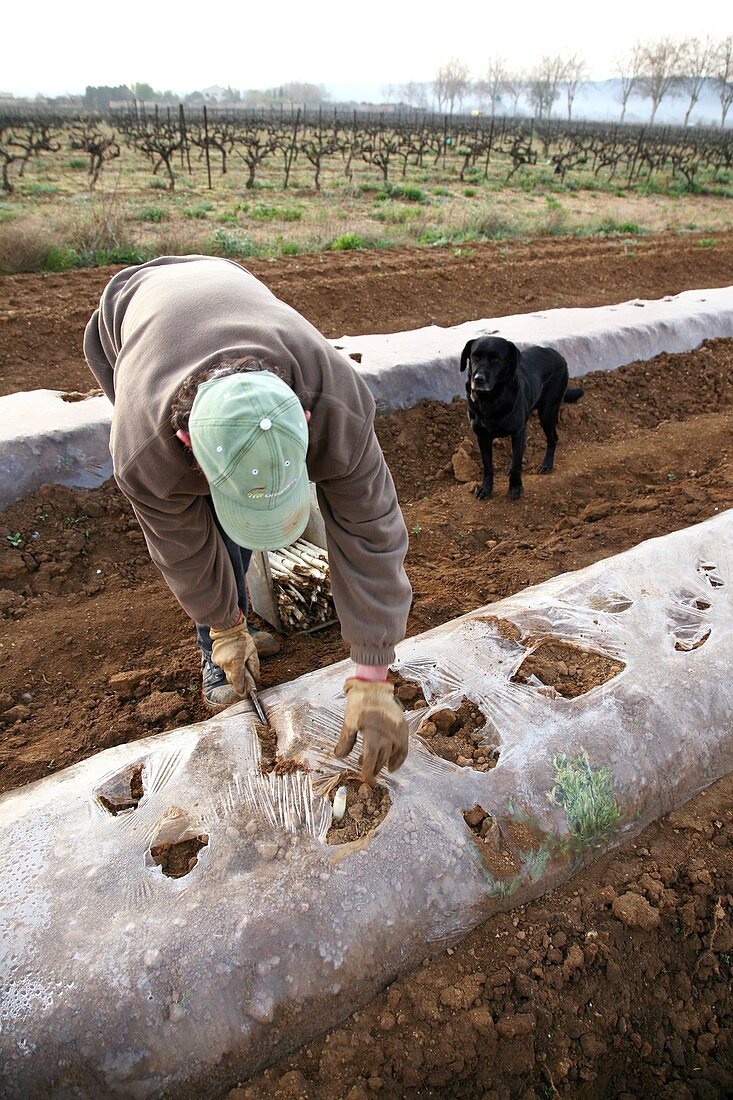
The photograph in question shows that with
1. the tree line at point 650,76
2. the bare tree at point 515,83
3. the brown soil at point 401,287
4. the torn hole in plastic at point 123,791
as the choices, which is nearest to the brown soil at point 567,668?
the torn hole in plastic at point 123,791

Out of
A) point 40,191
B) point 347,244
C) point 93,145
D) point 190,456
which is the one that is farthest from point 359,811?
point 93,145

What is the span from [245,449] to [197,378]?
26 centimetres

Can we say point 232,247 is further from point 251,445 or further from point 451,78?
point 451,78

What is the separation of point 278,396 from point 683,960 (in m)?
1.93

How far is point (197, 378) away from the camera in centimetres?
140

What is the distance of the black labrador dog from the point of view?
377 centimetres

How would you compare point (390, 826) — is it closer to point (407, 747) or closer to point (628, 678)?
point (407, 747)

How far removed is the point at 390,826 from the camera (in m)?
1.88

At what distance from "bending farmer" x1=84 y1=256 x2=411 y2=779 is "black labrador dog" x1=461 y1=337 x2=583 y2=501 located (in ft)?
6.66

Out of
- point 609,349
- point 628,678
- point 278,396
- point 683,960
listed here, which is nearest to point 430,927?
point 683,960

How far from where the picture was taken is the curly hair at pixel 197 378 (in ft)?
4.50

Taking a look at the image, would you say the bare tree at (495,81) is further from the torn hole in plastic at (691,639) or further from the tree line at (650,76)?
the torn hole in plastic at (691,639)

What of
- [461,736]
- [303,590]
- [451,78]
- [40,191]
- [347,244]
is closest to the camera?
[461,736]

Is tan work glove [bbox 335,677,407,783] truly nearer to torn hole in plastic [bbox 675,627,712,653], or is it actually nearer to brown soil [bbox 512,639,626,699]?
brown soil [bbox 512,639,626,699]
